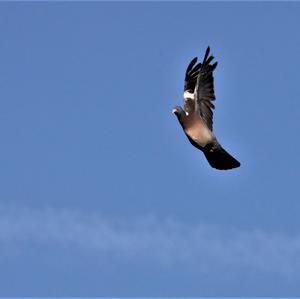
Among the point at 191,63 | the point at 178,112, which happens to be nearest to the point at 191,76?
the point at 191,63

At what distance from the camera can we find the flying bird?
17.8m

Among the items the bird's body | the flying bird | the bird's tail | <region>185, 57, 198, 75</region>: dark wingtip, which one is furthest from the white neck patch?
the bird's tail

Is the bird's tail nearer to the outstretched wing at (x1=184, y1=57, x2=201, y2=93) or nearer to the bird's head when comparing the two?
the bird's head

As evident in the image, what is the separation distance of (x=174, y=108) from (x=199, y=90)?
1572 millimetres

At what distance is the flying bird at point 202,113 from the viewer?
58.4 ft

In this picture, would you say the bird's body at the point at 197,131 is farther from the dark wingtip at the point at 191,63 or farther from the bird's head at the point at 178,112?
the dark wingtip at the point at 191,63

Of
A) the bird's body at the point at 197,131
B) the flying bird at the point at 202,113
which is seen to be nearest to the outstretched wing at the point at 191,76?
the flying bird at the point at 202,113

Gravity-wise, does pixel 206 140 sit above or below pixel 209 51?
below

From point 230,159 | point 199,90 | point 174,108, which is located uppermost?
point 199,90

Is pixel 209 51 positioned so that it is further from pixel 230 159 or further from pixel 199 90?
pixel 230 159

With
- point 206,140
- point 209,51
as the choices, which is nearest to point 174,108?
point 206,140

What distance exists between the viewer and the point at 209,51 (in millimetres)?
19562

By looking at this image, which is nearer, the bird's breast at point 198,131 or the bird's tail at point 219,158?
the bird's tail at point 219,158

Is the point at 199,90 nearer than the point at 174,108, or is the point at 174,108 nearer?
the point at 174,108
